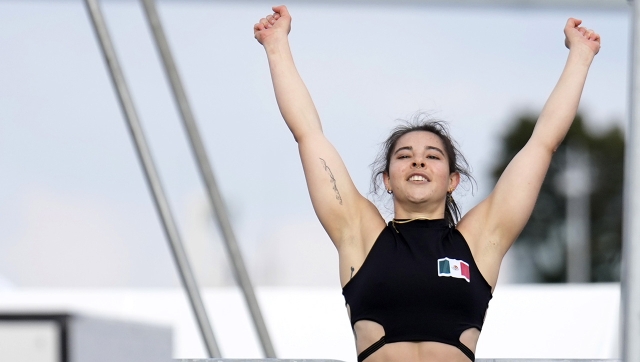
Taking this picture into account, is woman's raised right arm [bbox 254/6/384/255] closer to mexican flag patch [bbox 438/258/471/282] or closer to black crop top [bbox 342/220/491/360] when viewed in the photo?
black crop top [bbox 342/220/491/360]

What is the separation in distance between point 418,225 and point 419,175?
130 millimetres

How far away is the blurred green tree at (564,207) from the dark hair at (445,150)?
27.8 meters

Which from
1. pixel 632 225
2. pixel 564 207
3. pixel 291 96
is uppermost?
pixel 564 207

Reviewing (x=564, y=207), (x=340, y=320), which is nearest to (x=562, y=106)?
(x=340, y=320)

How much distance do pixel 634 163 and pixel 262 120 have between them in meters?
19.6

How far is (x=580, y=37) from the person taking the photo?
2523 millimetres

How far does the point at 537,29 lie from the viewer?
75.3 feet

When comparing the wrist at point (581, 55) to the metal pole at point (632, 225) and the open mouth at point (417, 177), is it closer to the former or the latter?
the open mouth at point (417, 177)

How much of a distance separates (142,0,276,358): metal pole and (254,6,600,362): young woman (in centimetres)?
130

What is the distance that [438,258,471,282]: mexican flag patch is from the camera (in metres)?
2.30

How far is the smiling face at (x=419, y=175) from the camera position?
2.42 metres

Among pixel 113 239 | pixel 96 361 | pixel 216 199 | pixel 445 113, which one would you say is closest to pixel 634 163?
pixel 96 361

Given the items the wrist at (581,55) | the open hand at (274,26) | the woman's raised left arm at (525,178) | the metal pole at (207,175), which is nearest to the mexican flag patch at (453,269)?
the woman's raised left arm at (525,178)

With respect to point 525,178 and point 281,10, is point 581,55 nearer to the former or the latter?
point 525,178
